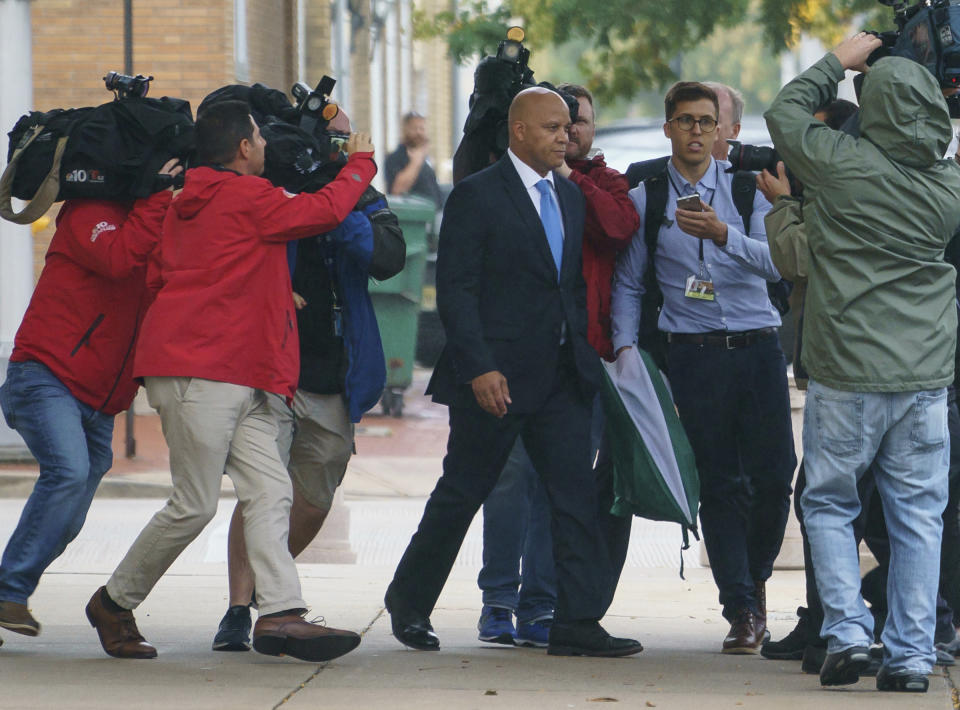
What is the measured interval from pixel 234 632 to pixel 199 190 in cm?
165

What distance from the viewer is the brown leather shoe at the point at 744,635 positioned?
22.2 ft

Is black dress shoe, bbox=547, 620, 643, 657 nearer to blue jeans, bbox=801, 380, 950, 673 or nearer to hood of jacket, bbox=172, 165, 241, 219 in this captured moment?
blue jeans, bbox=801, 380, 950, 673

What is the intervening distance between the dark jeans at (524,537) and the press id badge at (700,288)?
0.69 meters

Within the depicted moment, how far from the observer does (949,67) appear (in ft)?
19.5

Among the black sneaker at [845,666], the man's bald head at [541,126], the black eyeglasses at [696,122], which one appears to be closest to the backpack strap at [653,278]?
the black eyeglasses at [696,122]

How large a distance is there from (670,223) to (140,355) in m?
2.02

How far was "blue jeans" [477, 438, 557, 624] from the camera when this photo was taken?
690 cm

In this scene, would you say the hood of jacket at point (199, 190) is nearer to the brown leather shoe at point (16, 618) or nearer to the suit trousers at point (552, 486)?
the suit trousers at point (552, 486)

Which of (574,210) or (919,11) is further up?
(919,11)

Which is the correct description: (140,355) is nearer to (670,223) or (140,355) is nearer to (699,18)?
(670,223)

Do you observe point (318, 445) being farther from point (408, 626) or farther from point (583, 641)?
point (583, 641)

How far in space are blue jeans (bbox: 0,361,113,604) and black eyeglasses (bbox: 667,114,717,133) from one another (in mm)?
2416

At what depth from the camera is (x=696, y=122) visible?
22.0 feet

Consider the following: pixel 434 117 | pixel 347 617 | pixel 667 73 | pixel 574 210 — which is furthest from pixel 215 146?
pixel 434 117
